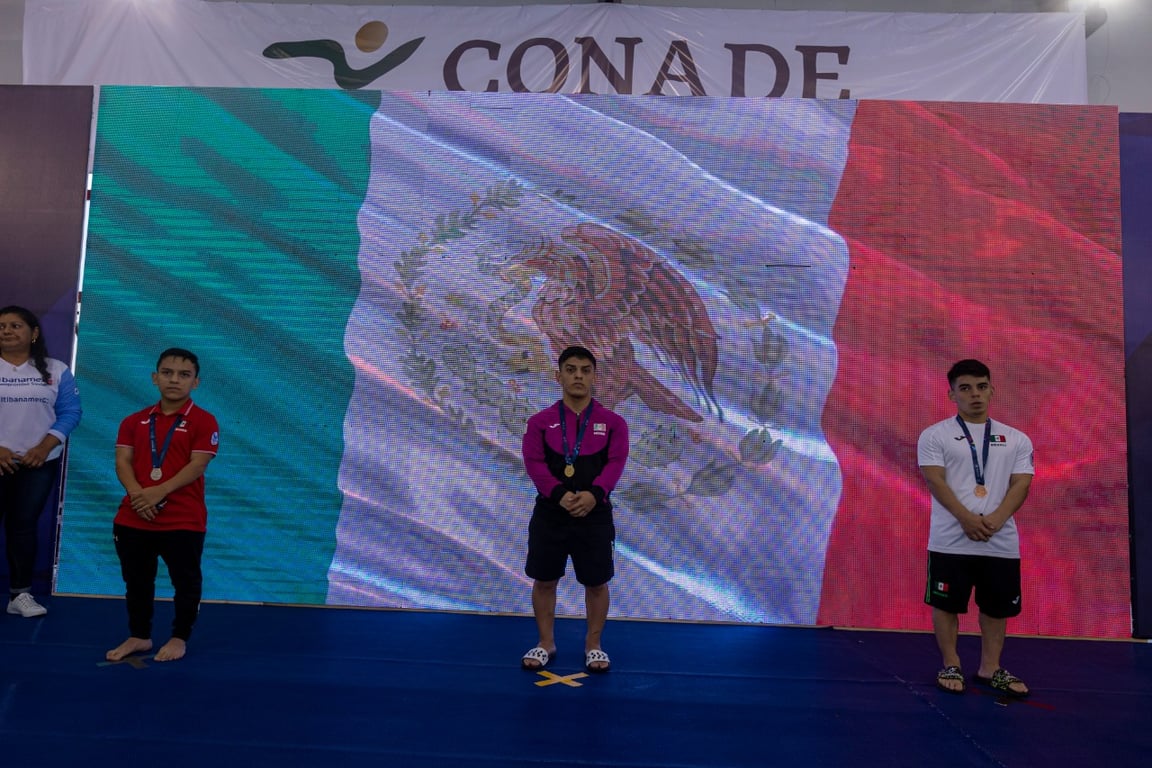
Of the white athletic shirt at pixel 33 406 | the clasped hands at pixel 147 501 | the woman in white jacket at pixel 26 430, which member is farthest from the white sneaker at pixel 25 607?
the clasped hands at pixel 147 501

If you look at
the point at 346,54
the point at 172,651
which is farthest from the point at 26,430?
the point at 346,54

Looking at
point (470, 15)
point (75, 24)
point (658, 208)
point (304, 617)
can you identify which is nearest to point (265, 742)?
point (304, 617)

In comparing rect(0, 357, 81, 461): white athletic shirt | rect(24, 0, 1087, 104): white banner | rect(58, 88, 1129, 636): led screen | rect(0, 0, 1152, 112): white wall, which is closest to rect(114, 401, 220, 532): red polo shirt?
rect(0, 357, 81, 461): white athletic shirt

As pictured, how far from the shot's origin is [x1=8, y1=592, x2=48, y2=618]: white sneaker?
11.6 ft

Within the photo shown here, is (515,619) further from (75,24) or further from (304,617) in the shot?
(75,24)

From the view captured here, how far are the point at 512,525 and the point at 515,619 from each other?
454 millimetres

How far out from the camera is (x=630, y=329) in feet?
13.0

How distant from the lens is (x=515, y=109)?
4.14 metres

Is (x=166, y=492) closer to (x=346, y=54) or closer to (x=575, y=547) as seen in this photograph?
(x=575, y=547)

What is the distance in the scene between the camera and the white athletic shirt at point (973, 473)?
2.80m

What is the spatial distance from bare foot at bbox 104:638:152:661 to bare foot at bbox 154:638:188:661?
61 mm

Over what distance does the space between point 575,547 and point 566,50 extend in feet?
13.4

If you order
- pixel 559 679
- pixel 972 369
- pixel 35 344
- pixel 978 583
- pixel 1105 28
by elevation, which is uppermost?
pixel 1105 28

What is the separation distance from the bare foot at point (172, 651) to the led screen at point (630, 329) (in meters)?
0.96
